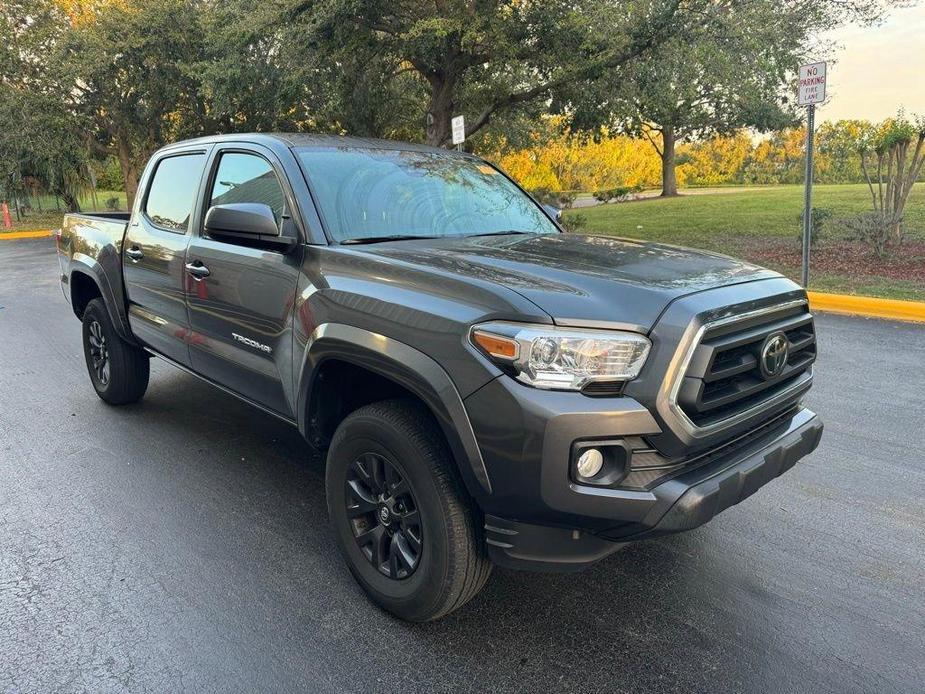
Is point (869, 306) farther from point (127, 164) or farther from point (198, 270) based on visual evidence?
point (127, 164)

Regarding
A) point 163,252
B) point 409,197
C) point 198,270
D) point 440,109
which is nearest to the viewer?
point 409,197

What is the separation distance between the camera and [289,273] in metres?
Result: 3.01

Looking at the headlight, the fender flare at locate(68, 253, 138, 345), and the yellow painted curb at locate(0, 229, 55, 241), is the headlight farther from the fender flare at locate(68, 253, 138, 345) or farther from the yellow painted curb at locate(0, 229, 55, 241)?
the yellow painted curb at locate(0, 229, 55, 241)

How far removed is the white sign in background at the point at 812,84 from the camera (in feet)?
25.8

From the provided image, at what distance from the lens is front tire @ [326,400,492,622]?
7.68 feet

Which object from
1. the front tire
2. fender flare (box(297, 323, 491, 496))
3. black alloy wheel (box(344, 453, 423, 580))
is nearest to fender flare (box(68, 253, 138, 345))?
fender flare (box(297, 323, 491, 496))

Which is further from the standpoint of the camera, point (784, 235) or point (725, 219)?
point (725, 219)

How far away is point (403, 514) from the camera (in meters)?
2.53

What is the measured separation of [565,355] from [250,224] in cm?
153

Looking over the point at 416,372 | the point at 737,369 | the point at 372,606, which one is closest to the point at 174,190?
the point at 416,372

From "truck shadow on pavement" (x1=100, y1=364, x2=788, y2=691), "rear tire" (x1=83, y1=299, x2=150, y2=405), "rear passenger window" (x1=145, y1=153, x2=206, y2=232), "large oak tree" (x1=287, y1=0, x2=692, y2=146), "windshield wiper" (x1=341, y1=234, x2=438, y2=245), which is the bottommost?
"truck shadow on pavement" (x1=100, y1=364, x2=788, y2=691)

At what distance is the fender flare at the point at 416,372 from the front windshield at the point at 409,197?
1.92 ft

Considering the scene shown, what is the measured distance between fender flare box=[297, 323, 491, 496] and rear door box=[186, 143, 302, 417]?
0.39 metres

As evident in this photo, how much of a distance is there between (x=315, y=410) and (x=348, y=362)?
0.38 meters
